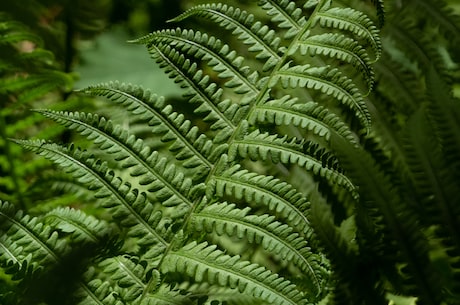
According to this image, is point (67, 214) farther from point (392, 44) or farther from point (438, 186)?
point (392, 44)

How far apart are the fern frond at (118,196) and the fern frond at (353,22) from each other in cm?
41

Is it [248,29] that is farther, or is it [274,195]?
[248,29]

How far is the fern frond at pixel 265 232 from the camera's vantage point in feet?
3.11

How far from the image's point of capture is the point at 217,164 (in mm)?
1039

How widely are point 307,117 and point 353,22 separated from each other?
0.18m

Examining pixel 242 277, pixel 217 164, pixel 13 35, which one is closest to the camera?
pixel 242 277

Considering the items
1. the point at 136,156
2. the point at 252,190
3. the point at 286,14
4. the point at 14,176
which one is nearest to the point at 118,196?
the point at 136,156

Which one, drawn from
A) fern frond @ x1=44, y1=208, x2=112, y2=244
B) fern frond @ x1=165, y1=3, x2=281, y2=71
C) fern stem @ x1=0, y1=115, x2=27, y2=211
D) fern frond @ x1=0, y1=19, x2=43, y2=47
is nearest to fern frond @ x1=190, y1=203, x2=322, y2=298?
fern frond @ x1=44, y1=208, x2=112, y2=244

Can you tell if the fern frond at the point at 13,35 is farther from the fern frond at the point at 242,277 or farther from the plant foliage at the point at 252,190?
the fern frond at the point at 242,277

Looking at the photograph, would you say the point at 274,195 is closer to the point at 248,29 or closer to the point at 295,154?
the point at 295,154

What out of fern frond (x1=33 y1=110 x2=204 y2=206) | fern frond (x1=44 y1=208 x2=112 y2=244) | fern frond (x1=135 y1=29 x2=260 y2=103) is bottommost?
fern frond (x1=44 y1=208 x2=112 y2=244)

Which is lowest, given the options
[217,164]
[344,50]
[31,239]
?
[31,239]

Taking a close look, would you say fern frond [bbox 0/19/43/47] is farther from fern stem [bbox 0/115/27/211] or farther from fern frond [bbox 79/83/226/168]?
fern frond [bbox 79/83/226/168]

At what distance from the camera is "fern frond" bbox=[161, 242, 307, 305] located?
92 cm
